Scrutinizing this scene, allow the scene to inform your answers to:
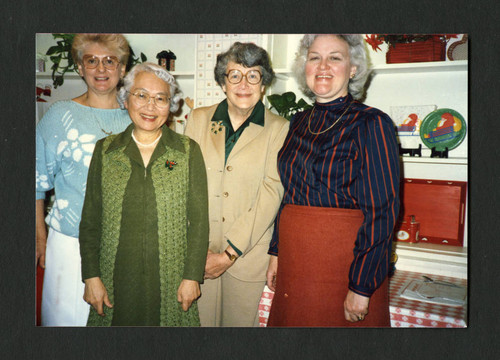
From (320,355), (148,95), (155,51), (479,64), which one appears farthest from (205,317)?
(479,64)

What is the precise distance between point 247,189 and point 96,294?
0.87 metres

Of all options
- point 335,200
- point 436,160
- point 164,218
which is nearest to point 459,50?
point 436,160

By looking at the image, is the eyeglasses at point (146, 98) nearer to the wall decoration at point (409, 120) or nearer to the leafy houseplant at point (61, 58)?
the leafy houseplant at point (61, 58)

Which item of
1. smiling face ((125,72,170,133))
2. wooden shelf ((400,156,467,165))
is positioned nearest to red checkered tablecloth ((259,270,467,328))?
wooden shelf ((400,156,467,165))

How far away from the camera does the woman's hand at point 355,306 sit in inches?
70.1

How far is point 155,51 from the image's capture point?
2.06 metres

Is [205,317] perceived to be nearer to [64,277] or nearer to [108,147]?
[64,277]

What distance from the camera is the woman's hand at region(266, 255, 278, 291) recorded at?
204 cm

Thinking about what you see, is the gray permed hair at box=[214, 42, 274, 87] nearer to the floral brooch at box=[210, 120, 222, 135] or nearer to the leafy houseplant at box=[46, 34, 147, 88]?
the floral brooch at box=[210, 120, 222, 135]

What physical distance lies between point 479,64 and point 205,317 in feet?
6.03

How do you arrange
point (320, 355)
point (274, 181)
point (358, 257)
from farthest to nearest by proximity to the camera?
point (320, 355)
point (274, 181)
point (358, 257)

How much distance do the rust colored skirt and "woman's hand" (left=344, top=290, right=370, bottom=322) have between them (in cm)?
5

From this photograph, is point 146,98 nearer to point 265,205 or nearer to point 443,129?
point 265,205

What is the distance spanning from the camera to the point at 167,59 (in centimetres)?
208
